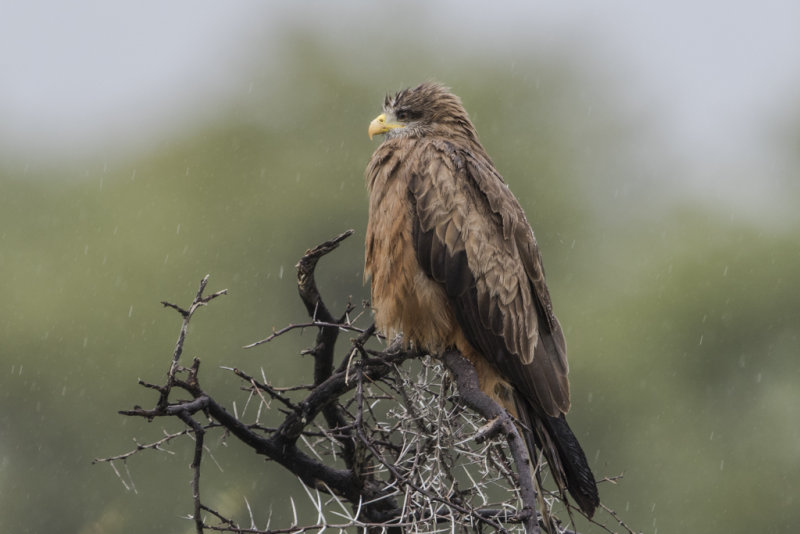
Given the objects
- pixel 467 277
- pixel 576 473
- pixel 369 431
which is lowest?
pixel 576 473

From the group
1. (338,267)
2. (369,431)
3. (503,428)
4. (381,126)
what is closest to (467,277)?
(369,431)

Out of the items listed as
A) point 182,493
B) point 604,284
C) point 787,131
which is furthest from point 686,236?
point 182,493

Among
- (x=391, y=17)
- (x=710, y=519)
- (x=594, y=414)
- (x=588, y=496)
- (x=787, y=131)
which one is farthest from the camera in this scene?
(x=391, y=17)

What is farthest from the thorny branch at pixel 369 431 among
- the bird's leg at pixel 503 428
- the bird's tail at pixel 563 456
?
the bird's tail at pixel 563 456

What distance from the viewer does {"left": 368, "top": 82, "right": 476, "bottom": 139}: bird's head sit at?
498cm

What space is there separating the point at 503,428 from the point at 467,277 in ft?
4.37

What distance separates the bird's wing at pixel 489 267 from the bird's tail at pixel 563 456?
8 cm

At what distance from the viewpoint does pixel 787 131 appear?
22750mm

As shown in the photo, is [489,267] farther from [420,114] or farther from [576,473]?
[420,114]

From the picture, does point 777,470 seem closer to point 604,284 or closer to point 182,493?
point 604,284

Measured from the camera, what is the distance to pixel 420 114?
507cm

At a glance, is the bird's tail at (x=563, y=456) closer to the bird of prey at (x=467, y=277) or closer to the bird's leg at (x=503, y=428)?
the bird of prey at (x=467, y=277)

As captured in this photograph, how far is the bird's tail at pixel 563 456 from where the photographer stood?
3605 mm

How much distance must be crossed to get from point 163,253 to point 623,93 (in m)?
13.8
